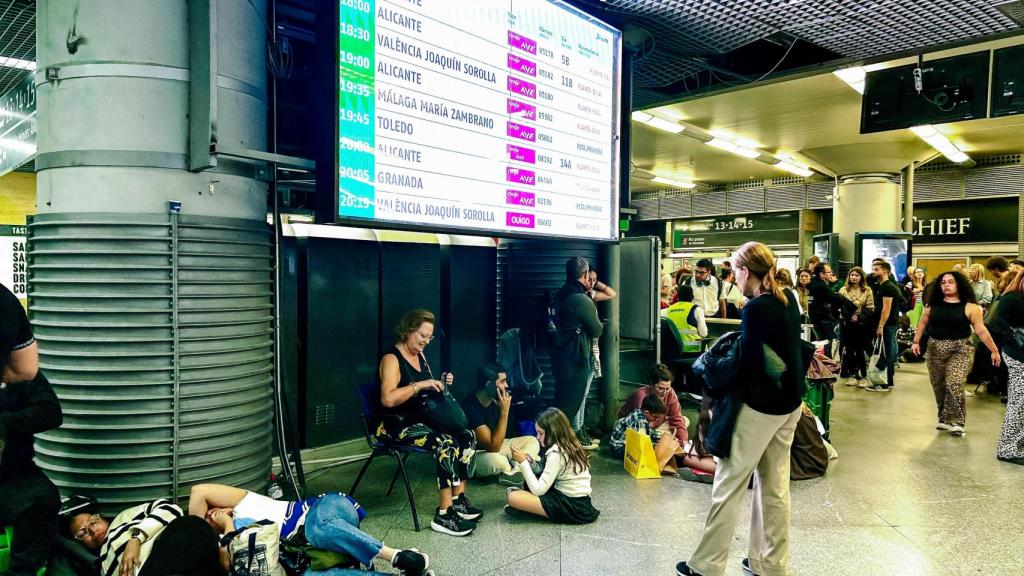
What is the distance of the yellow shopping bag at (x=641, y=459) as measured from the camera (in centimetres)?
429

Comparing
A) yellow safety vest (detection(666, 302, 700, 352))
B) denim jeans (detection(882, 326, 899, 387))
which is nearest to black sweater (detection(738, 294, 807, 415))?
yellow safety vest (detection(666, 302, 700, 352))

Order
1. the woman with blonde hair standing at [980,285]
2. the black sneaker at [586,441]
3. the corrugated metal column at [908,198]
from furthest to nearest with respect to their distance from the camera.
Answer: the corrugated metal column at [908,198] → the woman with blonde hair standing at [980,285] → the black sneaker at [586,441]

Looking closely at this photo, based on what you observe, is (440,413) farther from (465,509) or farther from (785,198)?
(785,198)

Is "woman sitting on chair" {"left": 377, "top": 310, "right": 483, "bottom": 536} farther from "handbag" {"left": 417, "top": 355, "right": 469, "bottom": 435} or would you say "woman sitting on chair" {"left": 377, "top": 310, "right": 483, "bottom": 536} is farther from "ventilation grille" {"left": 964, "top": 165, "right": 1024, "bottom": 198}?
"ventilation grille" {"left": 964, "top": 165, "right": 1024, "bottom": 198}

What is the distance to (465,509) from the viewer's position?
3.47 meters

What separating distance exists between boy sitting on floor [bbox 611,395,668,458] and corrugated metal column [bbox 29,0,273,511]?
2.77 metres

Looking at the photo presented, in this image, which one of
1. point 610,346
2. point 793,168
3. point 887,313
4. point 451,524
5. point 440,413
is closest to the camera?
point 451,524

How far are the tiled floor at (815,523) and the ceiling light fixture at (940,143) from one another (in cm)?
692

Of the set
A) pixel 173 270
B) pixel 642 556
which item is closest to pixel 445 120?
pixel 173 270

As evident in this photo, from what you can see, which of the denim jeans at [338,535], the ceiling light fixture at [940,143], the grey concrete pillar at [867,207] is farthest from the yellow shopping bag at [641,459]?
the grey concrete pillar at [867,207]

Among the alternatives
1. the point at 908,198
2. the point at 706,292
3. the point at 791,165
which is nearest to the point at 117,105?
the point at 706,292

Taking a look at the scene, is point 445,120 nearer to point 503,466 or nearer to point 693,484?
point 503,466

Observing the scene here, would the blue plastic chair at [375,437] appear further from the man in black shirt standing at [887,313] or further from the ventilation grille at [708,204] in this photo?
the ventilation grille at [708,204]

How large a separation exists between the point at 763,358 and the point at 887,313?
6196mm
